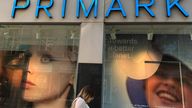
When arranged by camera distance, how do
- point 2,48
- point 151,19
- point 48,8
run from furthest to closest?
point 2,48, point 48,8, point 151,19

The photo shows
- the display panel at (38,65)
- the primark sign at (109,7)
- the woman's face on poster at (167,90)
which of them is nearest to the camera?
the primark sign at (109,7)

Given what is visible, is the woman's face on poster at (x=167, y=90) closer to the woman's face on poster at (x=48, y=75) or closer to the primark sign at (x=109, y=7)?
the primark sign at (x=109, y=7)

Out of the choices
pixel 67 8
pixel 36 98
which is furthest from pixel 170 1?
pixel 36 98

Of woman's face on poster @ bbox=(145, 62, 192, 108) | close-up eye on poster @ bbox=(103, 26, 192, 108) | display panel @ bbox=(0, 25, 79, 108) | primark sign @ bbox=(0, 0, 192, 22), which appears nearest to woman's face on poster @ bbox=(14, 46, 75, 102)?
display panel @ bbox=(0, 25, 79, 108)

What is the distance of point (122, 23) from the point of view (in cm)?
778

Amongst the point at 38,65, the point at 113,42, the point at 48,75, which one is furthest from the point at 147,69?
the point at 38,65

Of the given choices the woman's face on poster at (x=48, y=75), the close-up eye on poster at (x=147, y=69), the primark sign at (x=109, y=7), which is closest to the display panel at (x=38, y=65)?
the woman's face on poster at (x=48, y=75)

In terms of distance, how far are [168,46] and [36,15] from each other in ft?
13.9

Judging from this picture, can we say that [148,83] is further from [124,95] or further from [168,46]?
[168,46]

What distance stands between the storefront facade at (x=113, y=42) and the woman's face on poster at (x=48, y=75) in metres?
0.05

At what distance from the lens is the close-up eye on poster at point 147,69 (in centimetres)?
802

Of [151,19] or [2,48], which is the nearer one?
[151,19]

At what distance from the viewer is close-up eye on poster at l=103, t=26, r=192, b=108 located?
8.02 metres

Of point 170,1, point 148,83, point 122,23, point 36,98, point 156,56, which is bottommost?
point 36,98
